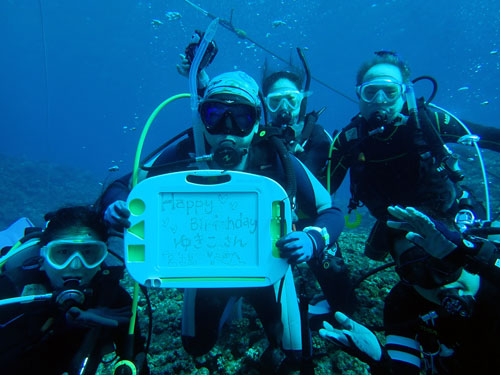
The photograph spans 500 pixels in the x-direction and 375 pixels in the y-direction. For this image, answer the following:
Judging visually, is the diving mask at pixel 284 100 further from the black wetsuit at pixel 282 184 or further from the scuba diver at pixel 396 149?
the black wetsuit at pixel 282 184

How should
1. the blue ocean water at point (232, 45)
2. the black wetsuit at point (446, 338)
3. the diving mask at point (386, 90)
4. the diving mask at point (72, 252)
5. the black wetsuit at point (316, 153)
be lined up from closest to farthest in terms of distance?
1. the black wetsuit at point (446, 338)
2. the diving mask at point (72, 252)
3. the diving mask at point (386, 90)
4. the black wetsuit at point (316, 153)
5. the blue ocean water at point (232, 45)

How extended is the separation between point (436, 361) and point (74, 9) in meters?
113

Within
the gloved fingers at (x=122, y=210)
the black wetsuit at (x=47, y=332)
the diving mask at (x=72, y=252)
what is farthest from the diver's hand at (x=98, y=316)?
the gloved fingers at (x=122, y=210)

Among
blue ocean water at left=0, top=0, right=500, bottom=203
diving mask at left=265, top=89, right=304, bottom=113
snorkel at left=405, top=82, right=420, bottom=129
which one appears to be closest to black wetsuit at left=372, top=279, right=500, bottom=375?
snorkel at left=405, top=82, right=420, bottom=129

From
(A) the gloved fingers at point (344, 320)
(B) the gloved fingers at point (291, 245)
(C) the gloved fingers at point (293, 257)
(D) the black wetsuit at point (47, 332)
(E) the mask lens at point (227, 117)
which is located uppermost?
(E) the mask lens at point (227, 117)

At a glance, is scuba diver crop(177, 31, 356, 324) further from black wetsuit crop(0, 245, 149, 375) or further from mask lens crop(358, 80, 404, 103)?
black wetsuit crop(0, 245, 149, 375)

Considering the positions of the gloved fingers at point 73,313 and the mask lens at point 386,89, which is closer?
the gloved fingers at point 73,313

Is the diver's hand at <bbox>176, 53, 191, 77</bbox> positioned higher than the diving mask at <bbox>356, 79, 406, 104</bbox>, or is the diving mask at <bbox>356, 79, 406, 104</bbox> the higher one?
the diver's hand at <bbox>176, 53, 191, 77</bbox>

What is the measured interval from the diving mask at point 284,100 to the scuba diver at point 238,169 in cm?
177

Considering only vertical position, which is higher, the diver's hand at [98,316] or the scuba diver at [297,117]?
the scuba diver at [297,117]

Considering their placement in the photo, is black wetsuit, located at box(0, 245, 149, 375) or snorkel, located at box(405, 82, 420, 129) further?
snorkel, located at box(405, 82, 420, 129)

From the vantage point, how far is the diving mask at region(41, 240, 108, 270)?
236 cm

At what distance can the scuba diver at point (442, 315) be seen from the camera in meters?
1.62

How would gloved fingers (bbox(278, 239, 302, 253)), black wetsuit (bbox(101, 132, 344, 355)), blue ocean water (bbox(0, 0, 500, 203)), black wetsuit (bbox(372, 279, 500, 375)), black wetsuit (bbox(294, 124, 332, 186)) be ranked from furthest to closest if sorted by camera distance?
blue ocean water (bbox(0, 0, 500, 203)), black wetsuit (bbox(294, 124, 332, 186)), black wetsuit (bbox(101, 132, 344, 355)), gloved fingers (bbox(278, 239, 302, 253)), black wetsuit (bbox(372, 279, 500, 375))
